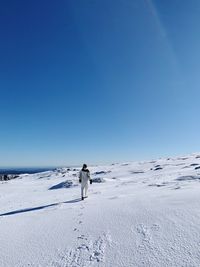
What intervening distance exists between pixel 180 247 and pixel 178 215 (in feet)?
6.15

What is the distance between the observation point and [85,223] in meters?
7.79

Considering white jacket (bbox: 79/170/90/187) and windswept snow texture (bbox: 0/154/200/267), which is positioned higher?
white jacket (bbox: 79/170/90/187)

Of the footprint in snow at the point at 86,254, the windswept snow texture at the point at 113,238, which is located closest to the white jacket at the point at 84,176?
the windswept snow texture at the point at 113,238

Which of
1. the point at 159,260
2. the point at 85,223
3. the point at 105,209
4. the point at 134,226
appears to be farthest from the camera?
the point at 105,209

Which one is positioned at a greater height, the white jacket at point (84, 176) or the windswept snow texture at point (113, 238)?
the white jacket at point (84, 176)

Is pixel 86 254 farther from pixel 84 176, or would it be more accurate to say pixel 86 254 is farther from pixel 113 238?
pixel 84 176

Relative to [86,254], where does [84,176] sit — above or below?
above

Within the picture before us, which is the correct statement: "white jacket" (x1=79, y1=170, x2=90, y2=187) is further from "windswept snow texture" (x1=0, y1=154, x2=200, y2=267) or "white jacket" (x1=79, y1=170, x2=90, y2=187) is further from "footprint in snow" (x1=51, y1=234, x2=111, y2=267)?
"footprint in snow" (x1=51, y1=234, x2=111, y2=267)

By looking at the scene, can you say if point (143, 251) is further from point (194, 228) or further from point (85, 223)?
point (85, 223)

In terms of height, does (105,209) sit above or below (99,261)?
above

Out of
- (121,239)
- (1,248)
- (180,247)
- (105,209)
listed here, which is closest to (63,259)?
(121,239)

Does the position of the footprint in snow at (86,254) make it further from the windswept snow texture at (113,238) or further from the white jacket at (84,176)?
the white jacket at (84,176)

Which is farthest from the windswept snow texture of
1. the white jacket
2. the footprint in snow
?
the white jacket

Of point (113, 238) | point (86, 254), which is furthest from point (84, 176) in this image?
point (86, 254)
